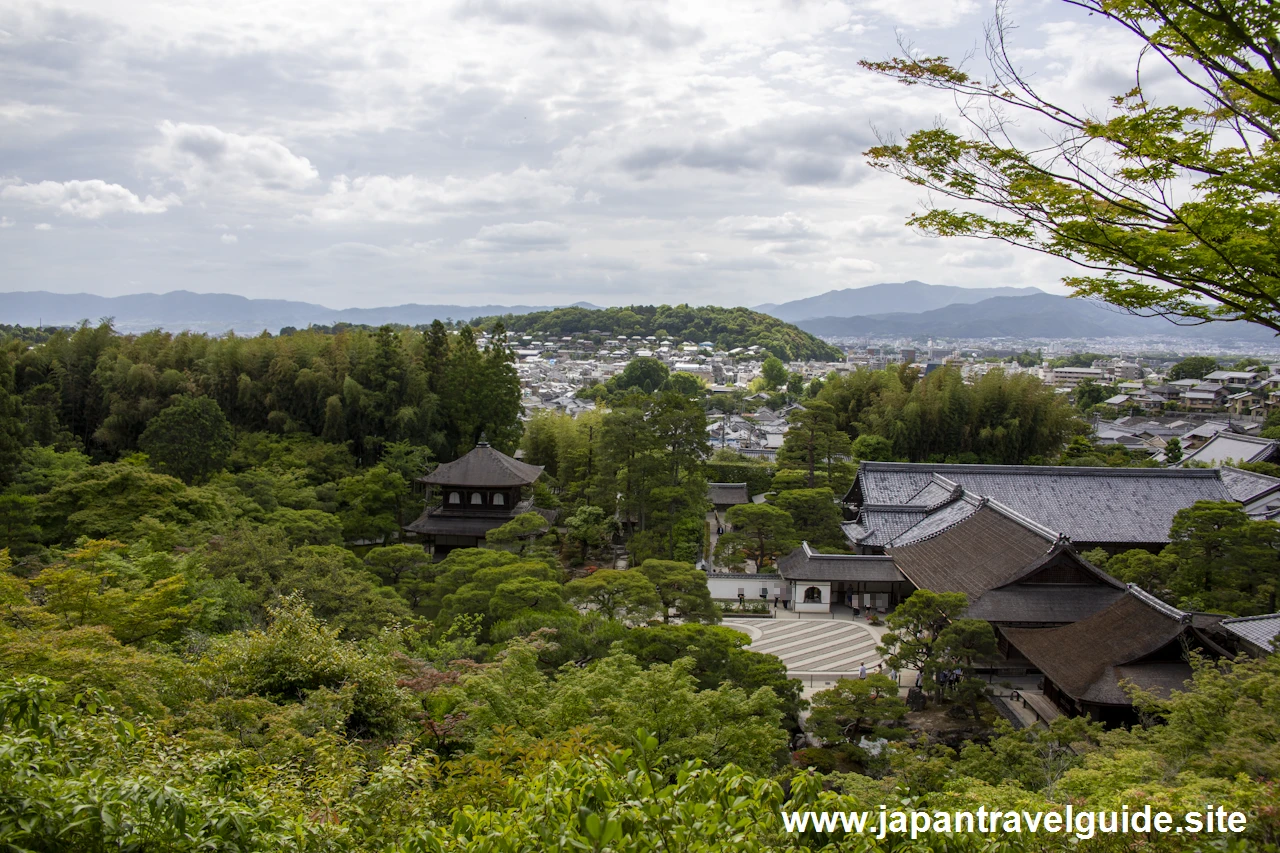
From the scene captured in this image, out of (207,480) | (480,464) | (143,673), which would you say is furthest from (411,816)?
(207,480)

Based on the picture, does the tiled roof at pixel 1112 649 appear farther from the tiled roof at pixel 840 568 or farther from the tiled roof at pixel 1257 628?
the tiled roof at pixel 840 568

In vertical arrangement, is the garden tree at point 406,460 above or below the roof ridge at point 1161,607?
above

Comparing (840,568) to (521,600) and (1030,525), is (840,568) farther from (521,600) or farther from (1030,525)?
(521,600)

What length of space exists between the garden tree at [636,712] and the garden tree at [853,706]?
2.89m

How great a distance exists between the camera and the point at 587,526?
79.3 ft

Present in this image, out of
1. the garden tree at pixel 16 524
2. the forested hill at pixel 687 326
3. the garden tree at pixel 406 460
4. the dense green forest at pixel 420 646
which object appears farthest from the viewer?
the forested hill at pixel 687 326

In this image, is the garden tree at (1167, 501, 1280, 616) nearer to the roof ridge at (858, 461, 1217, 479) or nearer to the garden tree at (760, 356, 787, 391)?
the roof ridge at (858, 461, 1217, 479)

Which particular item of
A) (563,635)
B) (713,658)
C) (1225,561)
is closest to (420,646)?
(563,635)

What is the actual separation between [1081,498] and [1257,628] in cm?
1194

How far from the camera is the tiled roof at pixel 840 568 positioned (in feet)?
70.1

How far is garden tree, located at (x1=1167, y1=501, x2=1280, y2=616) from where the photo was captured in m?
16.9

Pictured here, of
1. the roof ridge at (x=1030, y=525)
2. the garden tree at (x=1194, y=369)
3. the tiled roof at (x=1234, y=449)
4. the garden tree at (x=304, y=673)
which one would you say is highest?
the garden tree at (x=1194, y=369)

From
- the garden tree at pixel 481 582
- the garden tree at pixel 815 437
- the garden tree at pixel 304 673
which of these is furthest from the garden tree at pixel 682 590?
the garden tree at pixel 815 437

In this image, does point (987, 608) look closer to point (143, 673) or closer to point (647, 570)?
point (647, 570)
